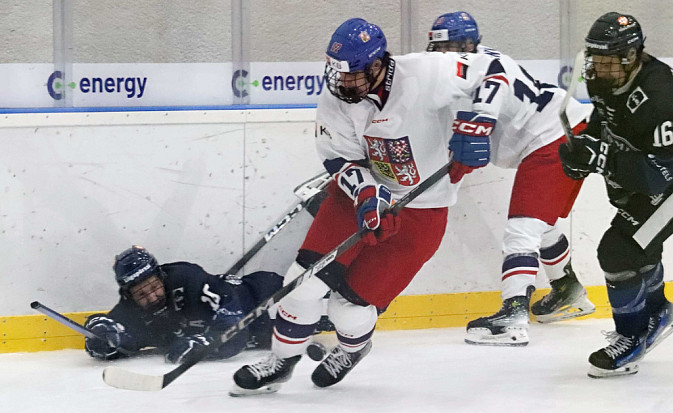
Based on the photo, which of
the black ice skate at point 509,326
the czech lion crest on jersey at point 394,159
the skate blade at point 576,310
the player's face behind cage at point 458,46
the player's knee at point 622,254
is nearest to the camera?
the player's knee at point 622,254

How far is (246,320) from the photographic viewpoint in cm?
311

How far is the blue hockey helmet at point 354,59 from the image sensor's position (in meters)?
3.03

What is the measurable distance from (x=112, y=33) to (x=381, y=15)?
1077 mm

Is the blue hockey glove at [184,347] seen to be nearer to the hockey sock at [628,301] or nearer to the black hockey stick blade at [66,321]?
the black hockey stick blade at [66,321]

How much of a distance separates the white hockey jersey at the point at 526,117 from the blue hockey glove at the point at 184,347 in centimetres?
125

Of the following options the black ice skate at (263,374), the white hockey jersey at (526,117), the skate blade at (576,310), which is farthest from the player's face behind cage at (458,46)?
the black ice skate at (263,374)

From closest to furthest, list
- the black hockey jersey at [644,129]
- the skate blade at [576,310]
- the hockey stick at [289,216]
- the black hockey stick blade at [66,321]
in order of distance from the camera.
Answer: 1. the black hockey jersey at [644,129]
2. the black hockey stick blade at [66,321]
3. the hockey stick at [289,216]
4. the skate blade at [576,310]

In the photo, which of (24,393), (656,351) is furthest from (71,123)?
(656,351)

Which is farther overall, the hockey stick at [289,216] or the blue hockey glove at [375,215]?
the hockey stick at [289,216]

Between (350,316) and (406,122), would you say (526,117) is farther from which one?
(350,316)

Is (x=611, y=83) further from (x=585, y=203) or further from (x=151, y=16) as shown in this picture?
(x=151, y=16)

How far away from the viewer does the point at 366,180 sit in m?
3.19

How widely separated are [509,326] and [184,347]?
1.14 metres

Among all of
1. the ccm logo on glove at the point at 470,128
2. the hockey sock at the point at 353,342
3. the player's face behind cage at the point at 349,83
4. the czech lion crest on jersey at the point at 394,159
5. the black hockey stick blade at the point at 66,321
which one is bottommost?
the black hockey stick blade at the point at 66,321
